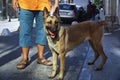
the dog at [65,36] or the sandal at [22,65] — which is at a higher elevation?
the dog at [65,36]

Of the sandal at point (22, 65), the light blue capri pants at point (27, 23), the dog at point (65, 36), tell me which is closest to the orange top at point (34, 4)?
the light blue capri pants at point (27, 23)

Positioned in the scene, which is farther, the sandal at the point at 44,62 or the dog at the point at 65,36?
the sandal at the point at 44,62

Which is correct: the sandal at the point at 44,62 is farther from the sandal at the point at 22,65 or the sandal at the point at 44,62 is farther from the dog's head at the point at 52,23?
the dog's head at the point at 52,23

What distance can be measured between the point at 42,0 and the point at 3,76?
1.85 meters

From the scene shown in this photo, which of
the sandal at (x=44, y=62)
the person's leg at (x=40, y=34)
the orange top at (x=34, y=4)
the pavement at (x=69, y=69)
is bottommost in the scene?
the pavement at (x=69, y=69)

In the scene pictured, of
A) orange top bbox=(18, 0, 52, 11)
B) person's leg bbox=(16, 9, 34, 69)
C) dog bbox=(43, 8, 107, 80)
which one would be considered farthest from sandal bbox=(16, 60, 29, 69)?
orange top bbox=(18, 0, 52, 11)

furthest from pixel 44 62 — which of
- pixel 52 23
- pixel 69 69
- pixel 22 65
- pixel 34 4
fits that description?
pixel 52 23

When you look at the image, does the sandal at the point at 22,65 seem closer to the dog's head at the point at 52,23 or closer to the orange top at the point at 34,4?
the orange top at the point at 34,4

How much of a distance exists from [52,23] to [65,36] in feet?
1.78

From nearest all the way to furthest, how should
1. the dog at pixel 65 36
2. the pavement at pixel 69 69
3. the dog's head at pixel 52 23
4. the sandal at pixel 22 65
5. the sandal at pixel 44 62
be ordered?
the dog's head at pixel 52 23 < the dog at pixel 65 36 < the pavement at pixel 69 69 < the sandal at pixel 22 65 < the sandal at pixel 44 62

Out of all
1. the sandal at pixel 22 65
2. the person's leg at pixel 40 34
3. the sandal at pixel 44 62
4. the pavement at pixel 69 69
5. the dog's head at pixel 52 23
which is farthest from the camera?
the sandal at pixel 44 62

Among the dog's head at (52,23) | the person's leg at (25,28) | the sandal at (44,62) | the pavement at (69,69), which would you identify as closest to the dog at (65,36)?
the dog's head at (52,23)

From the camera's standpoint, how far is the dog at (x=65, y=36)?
641 centimetres

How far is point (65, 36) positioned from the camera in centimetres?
673
